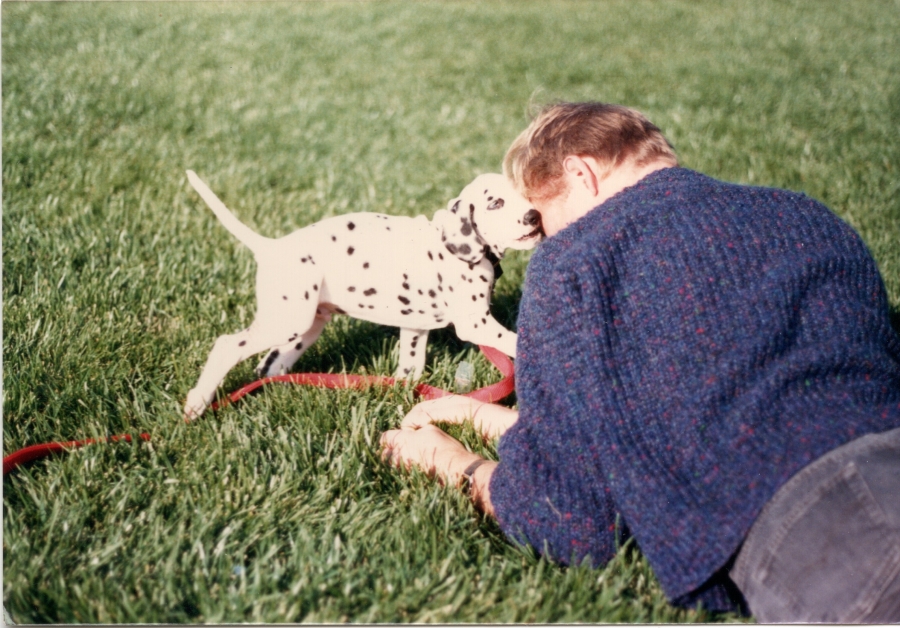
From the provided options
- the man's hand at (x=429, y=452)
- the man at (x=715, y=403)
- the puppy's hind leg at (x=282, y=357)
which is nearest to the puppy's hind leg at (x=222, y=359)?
the puppy's hind leg at (x=282, y=357)

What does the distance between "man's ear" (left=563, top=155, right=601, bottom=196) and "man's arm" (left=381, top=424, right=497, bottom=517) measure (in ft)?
3.23

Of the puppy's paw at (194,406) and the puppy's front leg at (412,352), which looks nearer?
the puppy's paw at (194,406)

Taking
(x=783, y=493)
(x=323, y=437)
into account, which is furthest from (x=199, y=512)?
(x=783, y=493)

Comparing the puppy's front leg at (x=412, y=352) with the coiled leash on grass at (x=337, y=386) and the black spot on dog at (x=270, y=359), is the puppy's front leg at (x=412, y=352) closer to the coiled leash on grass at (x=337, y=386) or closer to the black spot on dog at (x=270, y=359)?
the coiled leash on grass at (x=337, y=386)

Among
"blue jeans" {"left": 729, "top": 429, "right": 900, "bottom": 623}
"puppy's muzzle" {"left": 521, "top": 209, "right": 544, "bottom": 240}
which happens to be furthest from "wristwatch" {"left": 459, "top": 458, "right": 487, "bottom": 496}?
"blue jeans" {"left": 729, "top": 429, "right": 900, "bottom": 623}

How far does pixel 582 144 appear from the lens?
109 inches

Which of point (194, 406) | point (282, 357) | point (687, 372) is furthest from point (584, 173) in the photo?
point (194, 406)

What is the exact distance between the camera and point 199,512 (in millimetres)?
2414

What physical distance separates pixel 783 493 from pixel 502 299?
2241 mm

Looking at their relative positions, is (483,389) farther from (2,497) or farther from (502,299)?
(2,497)

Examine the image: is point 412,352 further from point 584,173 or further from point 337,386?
point 584,173

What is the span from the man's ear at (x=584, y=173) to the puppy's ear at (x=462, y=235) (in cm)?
36

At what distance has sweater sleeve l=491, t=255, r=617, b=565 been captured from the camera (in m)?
2.24

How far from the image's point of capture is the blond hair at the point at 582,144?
274cm
